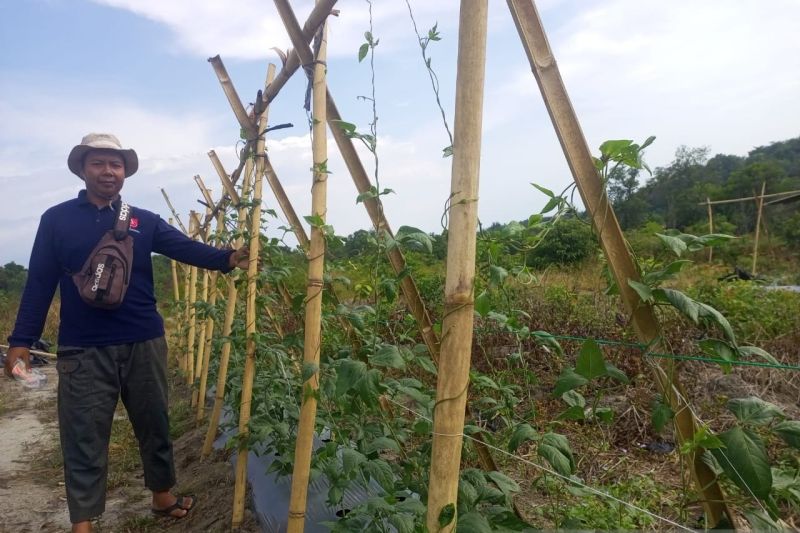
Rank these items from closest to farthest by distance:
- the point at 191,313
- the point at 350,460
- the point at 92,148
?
the point at 350,460, the point at 92,148, the point at 191,313

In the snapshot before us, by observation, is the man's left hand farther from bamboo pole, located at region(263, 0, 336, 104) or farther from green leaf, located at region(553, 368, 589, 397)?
green leaf, located at region(553, 368, 589, 397)

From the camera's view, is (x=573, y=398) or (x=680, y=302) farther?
(x=573, y=398)

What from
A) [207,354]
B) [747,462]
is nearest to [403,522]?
[747,462]

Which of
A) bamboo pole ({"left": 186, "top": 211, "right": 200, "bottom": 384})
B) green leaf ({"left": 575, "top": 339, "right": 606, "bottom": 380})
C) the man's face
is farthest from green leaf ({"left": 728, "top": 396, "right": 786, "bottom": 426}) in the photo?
bamboo pole ({"left": 186, "top": 211, "right": 200, "bottom": 384})

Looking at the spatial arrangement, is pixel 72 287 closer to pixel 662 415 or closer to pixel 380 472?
pixel 380 472

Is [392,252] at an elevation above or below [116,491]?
above

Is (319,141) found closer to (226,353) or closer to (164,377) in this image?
(164,377)

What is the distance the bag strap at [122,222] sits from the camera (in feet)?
8.89

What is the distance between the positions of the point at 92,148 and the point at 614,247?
8.23 feet

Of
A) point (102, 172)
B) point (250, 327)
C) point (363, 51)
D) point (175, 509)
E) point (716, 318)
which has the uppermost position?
point (363, 51)

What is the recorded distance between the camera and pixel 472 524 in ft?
4.01

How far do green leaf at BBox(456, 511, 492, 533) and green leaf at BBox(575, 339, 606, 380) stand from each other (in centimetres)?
40

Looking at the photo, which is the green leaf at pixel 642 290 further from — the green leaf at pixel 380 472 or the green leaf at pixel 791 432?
the green leaf at pixel 380 472

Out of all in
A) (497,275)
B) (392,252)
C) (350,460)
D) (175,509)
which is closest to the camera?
(497,275)
